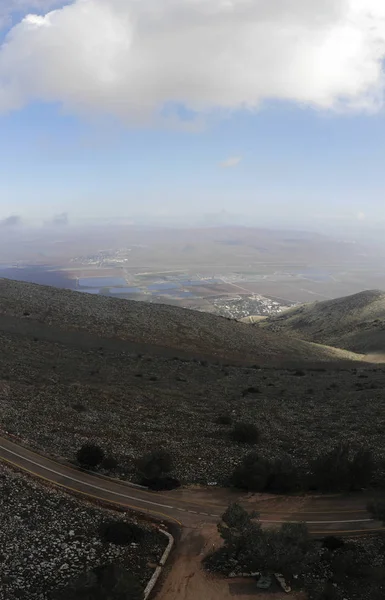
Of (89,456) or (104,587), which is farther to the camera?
(89,456)

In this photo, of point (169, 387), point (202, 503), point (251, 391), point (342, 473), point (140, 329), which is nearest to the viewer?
point (202, 503)

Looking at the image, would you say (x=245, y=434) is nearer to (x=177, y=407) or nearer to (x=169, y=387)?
(x=177, y=407)

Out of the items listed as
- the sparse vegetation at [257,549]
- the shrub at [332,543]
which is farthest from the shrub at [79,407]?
the shrub at [332,543]

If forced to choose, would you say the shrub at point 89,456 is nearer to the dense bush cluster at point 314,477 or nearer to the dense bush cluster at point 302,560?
the dense bush cluster at point 314,477

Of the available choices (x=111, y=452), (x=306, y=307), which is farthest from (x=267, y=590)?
(x=306, y=307)

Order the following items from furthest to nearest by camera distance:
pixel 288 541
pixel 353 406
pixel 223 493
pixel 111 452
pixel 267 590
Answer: pixel 353 406
pixel 111 452
pixel 223 493
pixel 288 541
pixel 267 590

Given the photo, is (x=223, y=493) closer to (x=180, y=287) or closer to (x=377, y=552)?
(x=377, y=552)

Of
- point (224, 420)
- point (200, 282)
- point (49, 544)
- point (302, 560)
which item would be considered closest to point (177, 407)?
point (224, 420)
